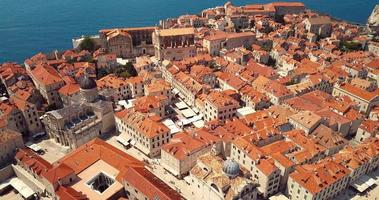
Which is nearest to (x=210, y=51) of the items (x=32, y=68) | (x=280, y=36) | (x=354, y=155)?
(x=280, y=36)

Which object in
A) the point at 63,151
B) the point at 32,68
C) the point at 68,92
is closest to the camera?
the point at 63,151

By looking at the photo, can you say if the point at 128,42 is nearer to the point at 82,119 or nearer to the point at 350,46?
the point at 82,119

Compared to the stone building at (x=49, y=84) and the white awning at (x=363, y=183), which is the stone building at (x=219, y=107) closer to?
the white awning at (x=363, y=183)

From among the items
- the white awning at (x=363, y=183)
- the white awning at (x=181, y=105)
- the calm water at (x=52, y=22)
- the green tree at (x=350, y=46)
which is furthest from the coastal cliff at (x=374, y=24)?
the white awning at (x=181, y=105)

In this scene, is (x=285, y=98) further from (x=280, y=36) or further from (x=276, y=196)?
(x=280, y=36)

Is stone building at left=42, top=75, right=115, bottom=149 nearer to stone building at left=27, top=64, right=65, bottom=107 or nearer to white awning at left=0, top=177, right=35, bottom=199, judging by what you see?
stone building at left=27, top=64, right=65, bottom=107

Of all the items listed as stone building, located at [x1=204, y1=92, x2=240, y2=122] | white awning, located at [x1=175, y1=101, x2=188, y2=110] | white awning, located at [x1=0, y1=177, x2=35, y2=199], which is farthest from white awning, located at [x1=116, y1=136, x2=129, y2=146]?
stone building, located at [x1=204, y1=92, x2=240, y2=122]
